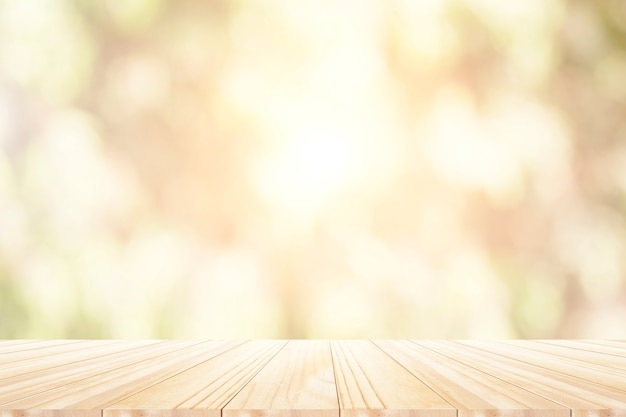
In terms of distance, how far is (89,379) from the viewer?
0.90 m


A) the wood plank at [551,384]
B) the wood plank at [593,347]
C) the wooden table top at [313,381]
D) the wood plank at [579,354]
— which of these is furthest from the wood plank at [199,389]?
the wood plank at [593,347]

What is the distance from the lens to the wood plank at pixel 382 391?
0.69 m

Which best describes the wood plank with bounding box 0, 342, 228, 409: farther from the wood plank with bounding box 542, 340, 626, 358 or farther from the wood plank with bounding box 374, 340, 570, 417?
the wood plank with bounding box 542, 340, 626, 358

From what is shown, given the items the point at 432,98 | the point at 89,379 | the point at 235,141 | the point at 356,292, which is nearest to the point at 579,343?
the point at 356,292

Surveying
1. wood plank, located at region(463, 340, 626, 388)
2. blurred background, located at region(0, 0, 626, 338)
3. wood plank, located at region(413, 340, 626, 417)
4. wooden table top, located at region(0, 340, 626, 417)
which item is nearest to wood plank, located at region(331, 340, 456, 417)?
wooden table top, located at region(0, 340, 626, 417)

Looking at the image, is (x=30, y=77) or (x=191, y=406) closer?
(x=191, y=406)

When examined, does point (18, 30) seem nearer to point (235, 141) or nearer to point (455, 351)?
point (235, 141)

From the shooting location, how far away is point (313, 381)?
87 cm

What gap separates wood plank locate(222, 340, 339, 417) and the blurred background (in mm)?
684

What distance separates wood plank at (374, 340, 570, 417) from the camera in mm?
693

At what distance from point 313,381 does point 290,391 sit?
0.27 ft

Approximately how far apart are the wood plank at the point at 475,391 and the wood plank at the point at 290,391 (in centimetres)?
15

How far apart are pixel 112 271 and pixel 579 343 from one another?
4.45ft

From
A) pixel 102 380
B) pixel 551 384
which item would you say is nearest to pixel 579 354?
pixel 551 384
